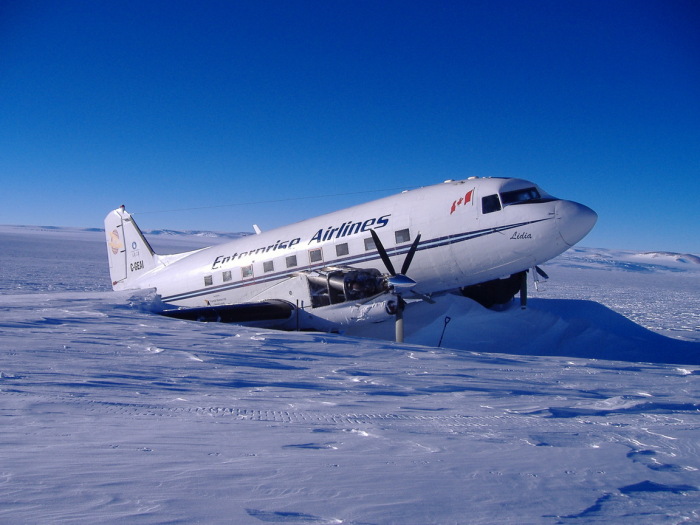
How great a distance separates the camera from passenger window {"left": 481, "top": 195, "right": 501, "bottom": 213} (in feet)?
44.9

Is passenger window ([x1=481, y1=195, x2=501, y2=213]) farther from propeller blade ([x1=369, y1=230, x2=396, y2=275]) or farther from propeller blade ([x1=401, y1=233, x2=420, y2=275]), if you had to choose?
propeller blade ([x1=369, y1=230, x2=396, y2=275])

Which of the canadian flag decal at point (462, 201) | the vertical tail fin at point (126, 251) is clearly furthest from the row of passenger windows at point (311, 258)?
the vertical tail fin at point (126, 251)

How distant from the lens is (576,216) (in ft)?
42.8

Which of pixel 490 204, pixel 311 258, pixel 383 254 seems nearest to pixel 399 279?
pixel 383 254

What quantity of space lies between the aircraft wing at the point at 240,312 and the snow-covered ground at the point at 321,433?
139 inches

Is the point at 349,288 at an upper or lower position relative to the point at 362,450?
upper

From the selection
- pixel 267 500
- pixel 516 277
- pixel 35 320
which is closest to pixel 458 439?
pixel 267 500

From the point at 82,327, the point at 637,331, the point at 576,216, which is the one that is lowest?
the point at 637,331

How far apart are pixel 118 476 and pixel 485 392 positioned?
14.8ft

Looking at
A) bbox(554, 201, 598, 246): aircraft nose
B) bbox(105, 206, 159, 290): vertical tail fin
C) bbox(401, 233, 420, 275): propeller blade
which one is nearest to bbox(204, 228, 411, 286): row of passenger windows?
bbox(401, 233, 420, 275): propeller blade

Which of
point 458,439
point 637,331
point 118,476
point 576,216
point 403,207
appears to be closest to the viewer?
point 118,476

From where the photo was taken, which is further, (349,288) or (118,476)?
Result: (349,288)

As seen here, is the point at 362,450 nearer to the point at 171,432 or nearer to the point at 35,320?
the point at 171,432

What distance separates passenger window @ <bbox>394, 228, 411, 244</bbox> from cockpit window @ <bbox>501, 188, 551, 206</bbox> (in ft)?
9.58
